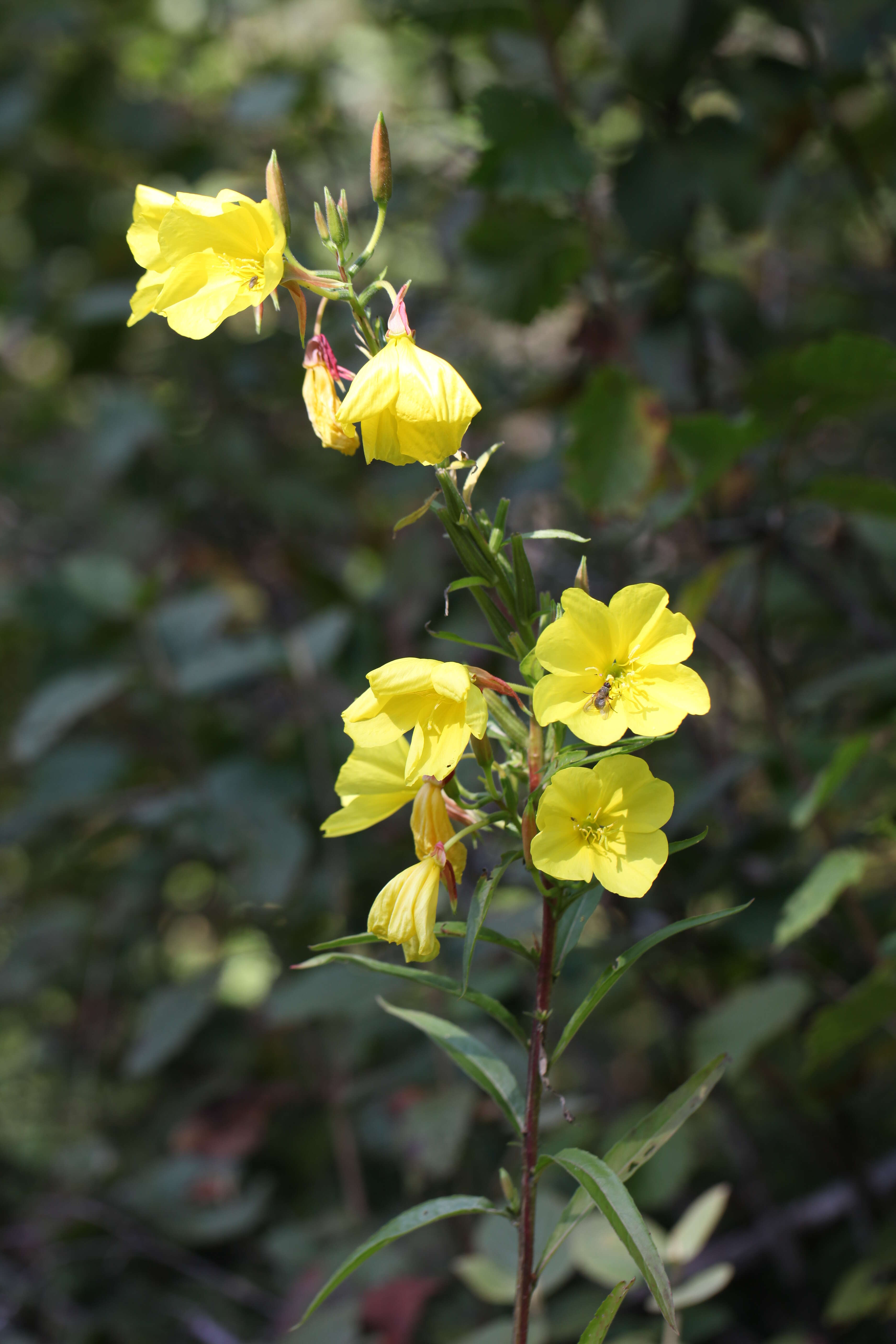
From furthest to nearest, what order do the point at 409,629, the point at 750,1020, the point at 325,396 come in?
the point at 409,629 < the point at 750,1020 < the point at 325,396

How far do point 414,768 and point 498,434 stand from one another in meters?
1.53

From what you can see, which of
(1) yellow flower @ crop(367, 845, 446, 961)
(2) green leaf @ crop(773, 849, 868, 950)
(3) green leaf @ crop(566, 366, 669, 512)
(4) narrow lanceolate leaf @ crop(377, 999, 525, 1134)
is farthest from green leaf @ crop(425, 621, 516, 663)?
(3) green leaf @ crop(566, 366, 669, 512)

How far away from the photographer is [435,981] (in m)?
0.56

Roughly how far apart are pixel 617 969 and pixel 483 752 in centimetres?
12

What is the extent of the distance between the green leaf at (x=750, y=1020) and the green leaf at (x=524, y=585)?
2.32ft

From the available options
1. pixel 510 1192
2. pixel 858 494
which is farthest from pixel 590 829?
pixel 858 494

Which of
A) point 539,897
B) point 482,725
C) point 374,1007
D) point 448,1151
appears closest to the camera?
point 482,725

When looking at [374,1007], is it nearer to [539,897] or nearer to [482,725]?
[539,897]

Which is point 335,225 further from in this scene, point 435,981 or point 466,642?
point 435,981

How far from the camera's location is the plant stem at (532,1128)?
0.53 m

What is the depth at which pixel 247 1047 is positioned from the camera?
1754mm

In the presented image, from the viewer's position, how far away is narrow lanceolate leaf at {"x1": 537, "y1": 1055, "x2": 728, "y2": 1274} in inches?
20.9

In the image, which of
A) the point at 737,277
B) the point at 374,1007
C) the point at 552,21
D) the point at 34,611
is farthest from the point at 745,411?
the point at 34,611

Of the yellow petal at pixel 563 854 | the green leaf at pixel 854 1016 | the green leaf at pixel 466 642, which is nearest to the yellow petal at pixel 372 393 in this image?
the green leaf at pixel 466 642
